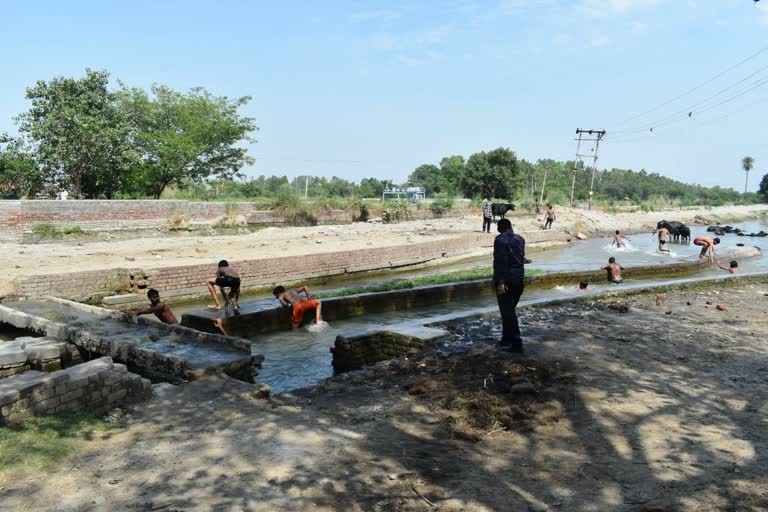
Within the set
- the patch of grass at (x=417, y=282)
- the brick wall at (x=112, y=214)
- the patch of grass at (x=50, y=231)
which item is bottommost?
the patch of grass at (x=417, y=282)

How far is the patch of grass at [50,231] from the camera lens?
1844cm

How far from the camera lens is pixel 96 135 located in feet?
75.8

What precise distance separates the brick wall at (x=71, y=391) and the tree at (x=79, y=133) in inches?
777

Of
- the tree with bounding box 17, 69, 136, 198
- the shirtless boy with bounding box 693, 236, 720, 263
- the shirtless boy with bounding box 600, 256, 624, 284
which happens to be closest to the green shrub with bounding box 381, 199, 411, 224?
the tree with bounding box 17, 69, 136, 198

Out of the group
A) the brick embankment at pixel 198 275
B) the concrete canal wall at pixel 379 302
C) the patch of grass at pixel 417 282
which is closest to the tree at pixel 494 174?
the brick embankment at pixel 198 275

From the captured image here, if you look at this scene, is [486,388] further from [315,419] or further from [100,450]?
[100,450]

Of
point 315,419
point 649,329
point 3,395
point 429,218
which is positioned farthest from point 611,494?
point 429,218

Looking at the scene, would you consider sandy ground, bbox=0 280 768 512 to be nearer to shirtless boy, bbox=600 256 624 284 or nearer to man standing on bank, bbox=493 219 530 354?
man standing on bank, bbox=493 219 530 354

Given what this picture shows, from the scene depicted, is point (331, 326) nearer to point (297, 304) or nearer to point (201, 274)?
point (297, 304)

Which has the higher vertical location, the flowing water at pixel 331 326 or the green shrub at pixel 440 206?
the green shrub at pixel 440 206

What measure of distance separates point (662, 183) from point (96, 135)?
390ft

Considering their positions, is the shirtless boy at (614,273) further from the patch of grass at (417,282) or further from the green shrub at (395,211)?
the green shrub at (395,211)

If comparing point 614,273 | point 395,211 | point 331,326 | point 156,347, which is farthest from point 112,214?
point 614,273

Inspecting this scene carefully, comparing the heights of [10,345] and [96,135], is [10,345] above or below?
below
